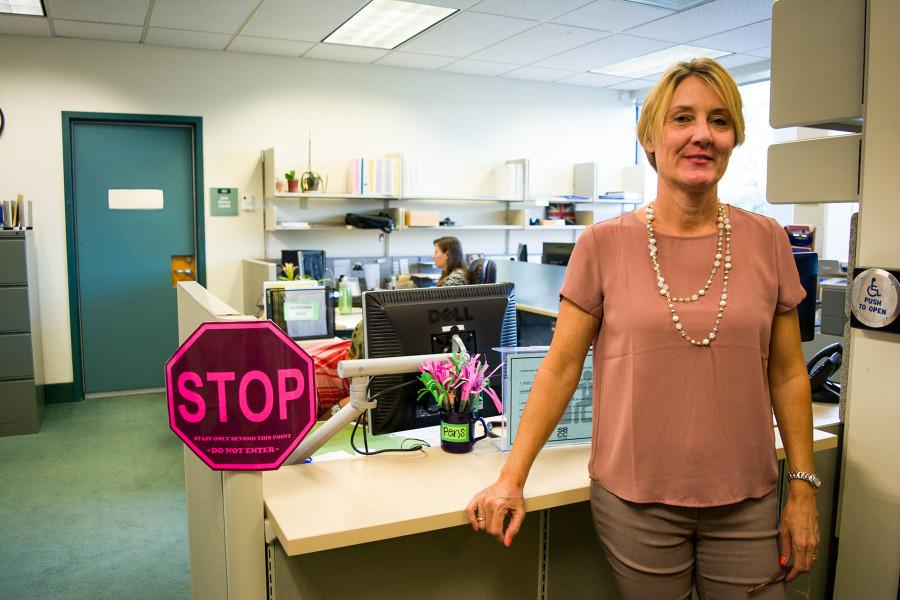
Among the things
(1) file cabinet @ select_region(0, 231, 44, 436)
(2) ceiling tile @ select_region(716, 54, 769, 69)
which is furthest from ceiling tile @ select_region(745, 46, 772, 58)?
(1) file cabinet @ select_region(0, 231, 44, 436)

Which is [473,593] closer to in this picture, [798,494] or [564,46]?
[798,494]

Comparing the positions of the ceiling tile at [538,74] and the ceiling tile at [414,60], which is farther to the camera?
the ceiling tile at [538,74]

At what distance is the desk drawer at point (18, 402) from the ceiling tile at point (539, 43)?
401 centimetres

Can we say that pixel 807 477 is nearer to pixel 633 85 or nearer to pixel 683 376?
pixel 683 376

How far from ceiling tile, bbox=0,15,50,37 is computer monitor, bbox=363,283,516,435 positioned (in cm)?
416

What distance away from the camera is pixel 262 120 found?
5695 mm

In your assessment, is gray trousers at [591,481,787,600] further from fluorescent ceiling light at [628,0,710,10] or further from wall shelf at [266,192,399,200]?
wall shelf at [266,192,399,200]

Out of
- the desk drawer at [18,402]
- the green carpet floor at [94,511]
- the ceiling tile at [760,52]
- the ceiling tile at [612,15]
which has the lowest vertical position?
the green carpet floor at [94,511]

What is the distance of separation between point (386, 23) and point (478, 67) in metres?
1.44

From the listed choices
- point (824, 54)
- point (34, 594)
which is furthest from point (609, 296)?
point (34, 594)

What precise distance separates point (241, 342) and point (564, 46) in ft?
15.7

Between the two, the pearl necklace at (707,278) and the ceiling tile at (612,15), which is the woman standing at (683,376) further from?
the ceiling tile at (612,15)

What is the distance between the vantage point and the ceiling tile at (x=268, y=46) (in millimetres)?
5195

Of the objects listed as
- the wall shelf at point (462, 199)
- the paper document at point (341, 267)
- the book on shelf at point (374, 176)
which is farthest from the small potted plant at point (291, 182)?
the wall shelf at point (462, 199)
